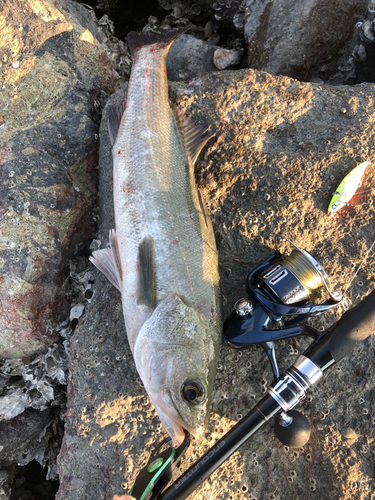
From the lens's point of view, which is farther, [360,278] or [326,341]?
[360,278]

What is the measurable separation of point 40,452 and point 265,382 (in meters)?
2.34

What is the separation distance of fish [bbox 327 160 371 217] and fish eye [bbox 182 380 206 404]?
170cm

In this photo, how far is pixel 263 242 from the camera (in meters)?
2.74

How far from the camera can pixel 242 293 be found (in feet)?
8.98

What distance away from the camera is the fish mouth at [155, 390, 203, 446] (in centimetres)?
198

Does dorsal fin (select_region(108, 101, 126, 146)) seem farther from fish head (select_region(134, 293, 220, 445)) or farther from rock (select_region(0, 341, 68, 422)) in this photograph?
rock (select_region(0, 341, 68, 422))

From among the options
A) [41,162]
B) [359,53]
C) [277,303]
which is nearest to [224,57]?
[359,53]

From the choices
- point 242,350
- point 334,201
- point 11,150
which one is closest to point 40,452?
point 242,350

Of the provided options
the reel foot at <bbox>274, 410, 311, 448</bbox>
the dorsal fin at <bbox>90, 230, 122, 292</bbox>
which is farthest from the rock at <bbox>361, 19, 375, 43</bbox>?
the reel foot at <bbox>274, 410, 311, 448</bbox>

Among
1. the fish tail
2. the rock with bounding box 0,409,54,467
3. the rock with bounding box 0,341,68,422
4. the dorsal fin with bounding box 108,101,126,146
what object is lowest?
the rock with bounding box 0,409,54,467

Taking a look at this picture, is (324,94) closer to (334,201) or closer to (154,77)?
(334,201)

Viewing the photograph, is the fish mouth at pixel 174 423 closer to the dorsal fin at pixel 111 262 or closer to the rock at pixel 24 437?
the dorsal fin at pixel 111 262

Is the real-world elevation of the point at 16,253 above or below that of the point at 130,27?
below

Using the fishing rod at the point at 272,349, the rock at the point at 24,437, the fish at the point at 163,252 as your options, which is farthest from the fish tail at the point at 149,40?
the rock at the point at 24,437
